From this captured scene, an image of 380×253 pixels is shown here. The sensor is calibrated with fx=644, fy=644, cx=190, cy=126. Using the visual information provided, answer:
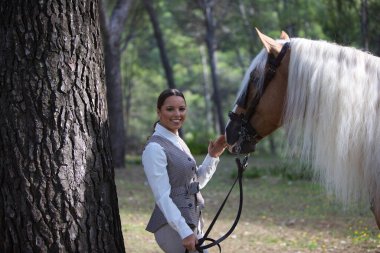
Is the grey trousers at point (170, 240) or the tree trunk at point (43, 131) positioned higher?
the tree trunk at point (43, 131)

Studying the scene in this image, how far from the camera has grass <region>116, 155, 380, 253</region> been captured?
22.5ft

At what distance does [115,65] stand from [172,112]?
11395 mm

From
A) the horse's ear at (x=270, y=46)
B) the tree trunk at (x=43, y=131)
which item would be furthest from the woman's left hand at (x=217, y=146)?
the tree trunk at (x=43, y=131)

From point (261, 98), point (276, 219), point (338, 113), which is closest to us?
point (338, 113)

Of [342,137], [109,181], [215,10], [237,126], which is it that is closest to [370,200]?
[342,137]

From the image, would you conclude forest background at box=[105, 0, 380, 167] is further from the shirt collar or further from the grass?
the grass

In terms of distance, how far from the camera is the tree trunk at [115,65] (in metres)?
14.9

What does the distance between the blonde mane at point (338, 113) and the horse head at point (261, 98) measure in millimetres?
82

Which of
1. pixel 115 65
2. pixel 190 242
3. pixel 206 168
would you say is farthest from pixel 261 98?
pixel 115 65

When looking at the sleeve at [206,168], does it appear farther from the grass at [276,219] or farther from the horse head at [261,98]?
the grass at [276,219]

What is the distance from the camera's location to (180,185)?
3828 millimetres

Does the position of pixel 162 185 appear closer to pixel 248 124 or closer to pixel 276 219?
pixel 248 124

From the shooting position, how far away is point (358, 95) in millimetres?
3533

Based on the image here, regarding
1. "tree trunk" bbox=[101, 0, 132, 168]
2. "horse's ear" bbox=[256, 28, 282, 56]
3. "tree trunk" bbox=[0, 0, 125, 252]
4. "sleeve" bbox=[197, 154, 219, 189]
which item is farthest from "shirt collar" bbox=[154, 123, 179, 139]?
"tree trunk" bbox=[101, 0, 132, 168]
